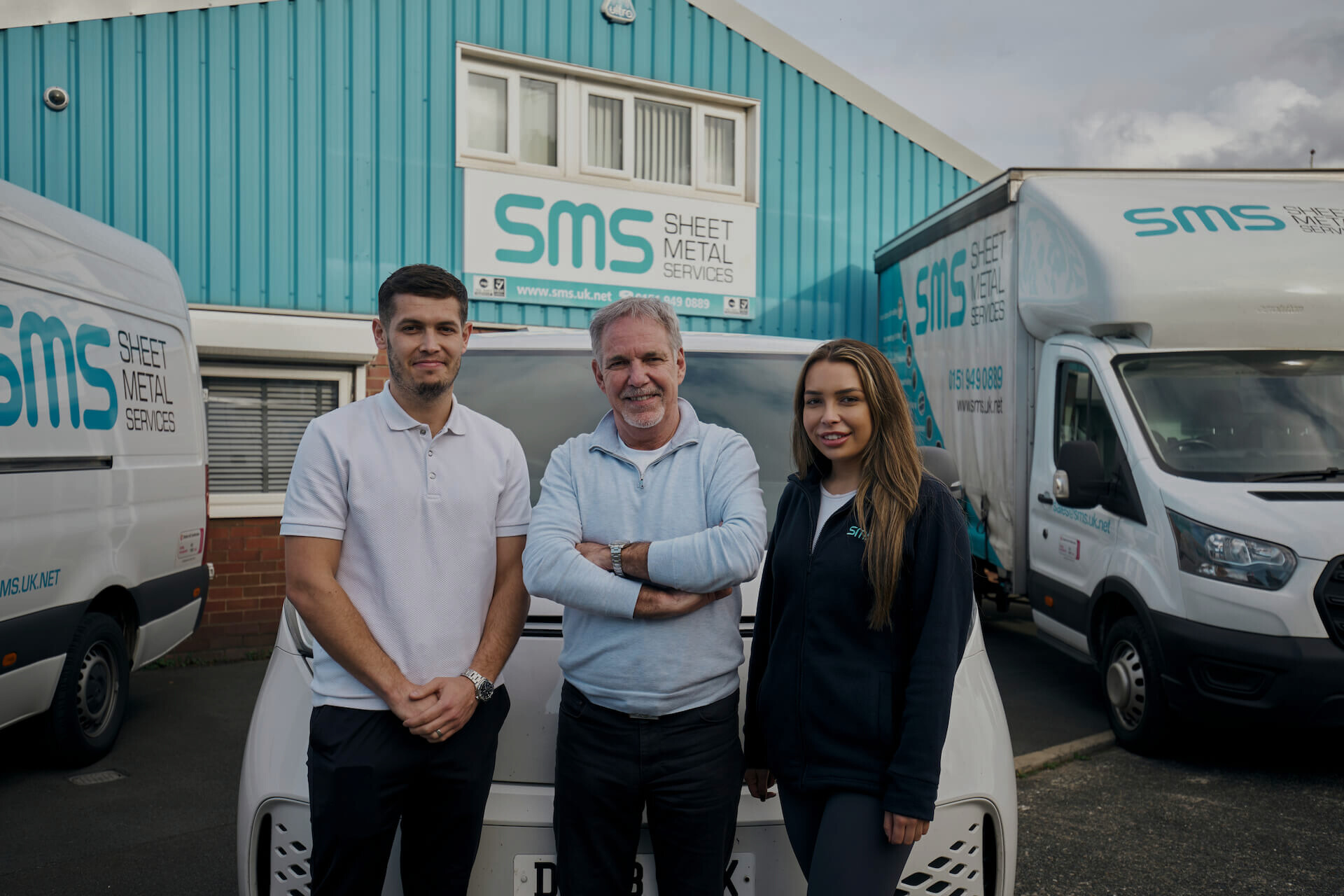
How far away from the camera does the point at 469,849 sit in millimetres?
2084

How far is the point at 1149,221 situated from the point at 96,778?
6.32 metres

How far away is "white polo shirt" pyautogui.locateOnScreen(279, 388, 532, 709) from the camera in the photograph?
1995mm

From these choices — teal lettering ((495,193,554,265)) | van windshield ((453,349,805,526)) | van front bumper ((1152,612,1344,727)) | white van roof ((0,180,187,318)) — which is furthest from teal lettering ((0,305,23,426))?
van front bumper ((1152,612,1344,727))

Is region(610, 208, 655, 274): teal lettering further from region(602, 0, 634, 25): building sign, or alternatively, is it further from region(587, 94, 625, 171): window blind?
region(602, 0, 634, 25): building sign

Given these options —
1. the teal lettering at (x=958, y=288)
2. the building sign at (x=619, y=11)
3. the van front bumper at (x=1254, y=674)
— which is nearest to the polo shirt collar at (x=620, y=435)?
the van front bumper at (x=1254, y=674)

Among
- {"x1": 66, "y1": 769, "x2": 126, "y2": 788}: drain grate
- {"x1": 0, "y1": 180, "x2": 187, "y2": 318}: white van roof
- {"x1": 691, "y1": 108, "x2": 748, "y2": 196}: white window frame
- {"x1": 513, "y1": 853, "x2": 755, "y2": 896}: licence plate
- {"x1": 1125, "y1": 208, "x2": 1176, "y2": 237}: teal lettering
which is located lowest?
{"x1": 66, "y1": 769, "x2": 126, "y2": 788}: drain grate

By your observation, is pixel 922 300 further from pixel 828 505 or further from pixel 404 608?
pixel 404 608

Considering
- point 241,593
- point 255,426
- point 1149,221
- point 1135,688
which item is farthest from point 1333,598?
point 255,426

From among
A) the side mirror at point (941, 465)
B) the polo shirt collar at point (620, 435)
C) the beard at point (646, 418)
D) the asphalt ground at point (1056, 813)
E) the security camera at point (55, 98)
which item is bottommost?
the asphalt ground at point (1056, 813)

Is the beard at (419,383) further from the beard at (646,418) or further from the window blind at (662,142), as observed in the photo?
the window blind at (662,142)

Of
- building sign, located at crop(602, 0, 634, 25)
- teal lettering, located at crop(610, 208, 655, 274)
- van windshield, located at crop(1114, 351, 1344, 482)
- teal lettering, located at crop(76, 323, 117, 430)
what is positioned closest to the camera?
teal lettering, located at crop(76, 323, 117, 430)

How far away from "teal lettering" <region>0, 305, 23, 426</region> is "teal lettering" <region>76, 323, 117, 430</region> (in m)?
0.50

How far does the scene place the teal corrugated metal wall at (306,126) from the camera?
698 cm

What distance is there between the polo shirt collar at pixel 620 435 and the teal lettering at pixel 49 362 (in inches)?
131
